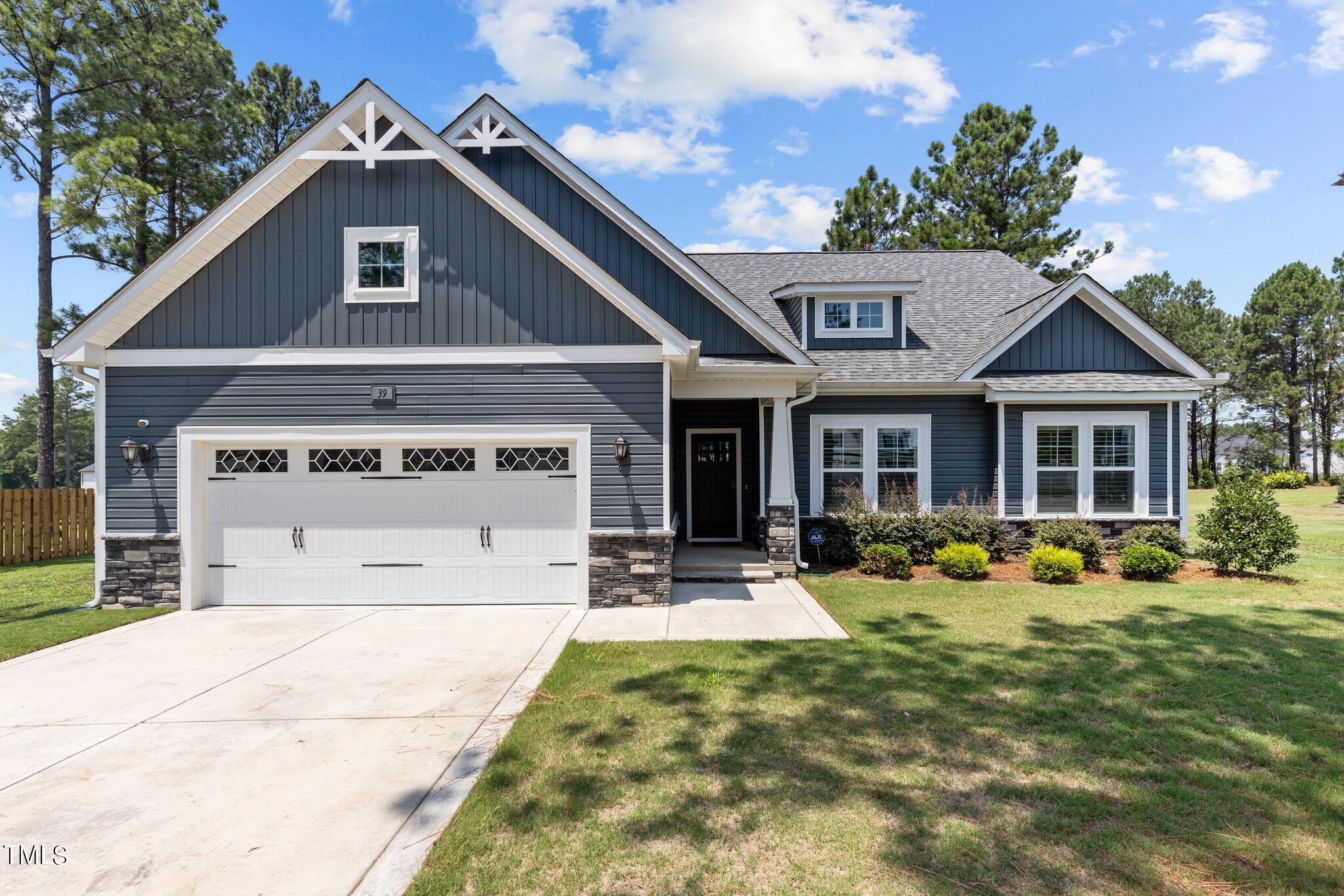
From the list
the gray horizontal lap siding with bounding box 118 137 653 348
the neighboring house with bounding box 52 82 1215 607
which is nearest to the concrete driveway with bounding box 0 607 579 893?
the neighboring house with bounding box 52 82 1215 607

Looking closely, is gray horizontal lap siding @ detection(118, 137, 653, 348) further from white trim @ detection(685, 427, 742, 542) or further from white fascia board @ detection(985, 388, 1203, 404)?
white fascia board @ detection(985, 388, 1203, 404)

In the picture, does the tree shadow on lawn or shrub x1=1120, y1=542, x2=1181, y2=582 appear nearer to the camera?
the tree shadow on lawn

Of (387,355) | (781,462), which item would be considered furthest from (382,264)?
(781,462)

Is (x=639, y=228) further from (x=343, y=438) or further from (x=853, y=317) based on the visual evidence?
(x=343, y=438)

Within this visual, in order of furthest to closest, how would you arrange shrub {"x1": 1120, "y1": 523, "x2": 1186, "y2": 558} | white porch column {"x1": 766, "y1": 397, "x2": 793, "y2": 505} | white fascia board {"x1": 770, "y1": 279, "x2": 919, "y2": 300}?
1. white fascia board {"x1": 770, "y1": 279, "x2": 919, "y2": 300}
2. shrub {"x1": 1120, "y1": 523, "x2": 1186, "y2": 558}
3. white porch column {"x1": 766, "y1": 397, "x2": 793, "y2": 505}

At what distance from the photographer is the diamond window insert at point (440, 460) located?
8.37m

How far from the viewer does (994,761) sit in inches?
156

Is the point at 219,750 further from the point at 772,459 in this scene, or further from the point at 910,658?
the point at 772,459

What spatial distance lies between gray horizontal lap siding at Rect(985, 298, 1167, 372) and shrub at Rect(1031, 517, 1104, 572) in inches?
115

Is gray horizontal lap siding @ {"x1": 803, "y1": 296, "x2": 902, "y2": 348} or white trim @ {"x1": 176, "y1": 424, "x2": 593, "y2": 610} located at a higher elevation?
gray horizontal lap siding @ {"x1": 803, "y1": 296, "x2": 902, "y2": 348}

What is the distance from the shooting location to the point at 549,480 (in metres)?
8.37

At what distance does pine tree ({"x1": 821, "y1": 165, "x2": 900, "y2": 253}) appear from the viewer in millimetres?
27172

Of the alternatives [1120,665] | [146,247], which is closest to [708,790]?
[1120,665]

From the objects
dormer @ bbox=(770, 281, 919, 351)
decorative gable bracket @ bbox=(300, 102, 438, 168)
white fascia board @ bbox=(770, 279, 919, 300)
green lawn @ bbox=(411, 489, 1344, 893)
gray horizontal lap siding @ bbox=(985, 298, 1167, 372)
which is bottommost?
green lawn @ bbox=(411, 489, 1344, 893)
